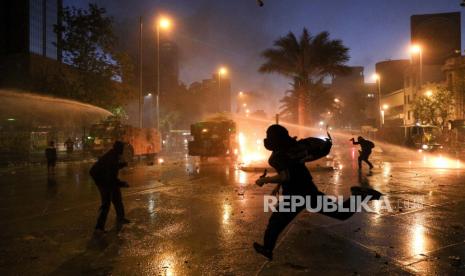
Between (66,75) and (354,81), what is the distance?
3857 inches

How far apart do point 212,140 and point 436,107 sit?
2707cm

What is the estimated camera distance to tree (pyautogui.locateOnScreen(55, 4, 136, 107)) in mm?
31391

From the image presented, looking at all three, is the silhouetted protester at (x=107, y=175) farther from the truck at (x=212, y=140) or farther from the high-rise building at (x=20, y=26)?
the high-rise building at (x=20, y=26)

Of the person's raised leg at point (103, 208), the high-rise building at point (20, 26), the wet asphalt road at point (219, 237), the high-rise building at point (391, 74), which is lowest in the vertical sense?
the wet asphalt road at point (219, 237)

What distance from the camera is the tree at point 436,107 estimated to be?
4116cm

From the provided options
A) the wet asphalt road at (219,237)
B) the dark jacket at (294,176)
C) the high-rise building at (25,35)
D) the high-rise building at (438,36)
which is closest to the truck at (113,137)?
the wet asphalt road at (219,237)

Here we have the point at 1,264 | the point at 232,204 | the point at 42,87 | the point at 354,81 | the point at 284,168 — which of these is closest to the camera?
the point at 284,168

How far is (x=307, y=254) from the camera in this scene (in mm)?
5684

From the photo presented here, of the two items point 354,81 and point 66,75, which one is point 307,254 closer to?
point 66,75

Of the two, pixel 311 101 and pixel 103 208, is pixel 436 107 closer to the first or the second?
pixel 311 101

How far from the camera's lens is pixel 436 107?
137ft

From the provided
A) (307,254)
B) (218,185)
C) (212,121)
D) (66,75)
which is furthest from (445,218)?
(66,75)

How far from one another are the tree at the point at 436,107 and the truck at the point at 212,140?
83.1 ft

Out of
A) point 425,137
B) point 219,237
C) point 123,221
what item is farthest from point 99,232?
point 425,137
